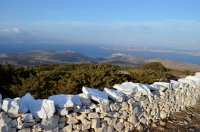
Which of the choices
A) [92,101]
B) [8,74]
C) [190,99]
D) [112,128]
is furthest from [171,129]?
[8,74]

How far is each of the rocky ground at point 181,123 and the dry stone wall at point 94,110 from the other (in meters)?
0.21

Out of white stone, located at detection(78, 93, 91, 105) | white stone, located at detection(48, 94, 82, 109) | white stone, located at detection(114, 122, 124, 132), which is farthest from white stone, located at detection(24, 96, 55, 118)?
white stone, located at detection(114, 122, 124, 132)

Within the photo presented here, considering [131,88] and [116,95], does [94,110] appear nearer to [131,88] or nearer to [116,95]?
[116,95]

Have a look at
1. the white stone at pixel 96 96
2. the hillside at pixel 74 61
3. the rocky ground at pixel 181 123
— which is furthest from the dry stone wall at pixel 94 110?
the hillside at pixel 74 61

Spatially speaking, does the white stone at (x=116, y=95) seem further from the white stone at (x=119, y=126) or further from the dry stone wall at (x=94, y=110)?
the white stone at (x=119, y=126)

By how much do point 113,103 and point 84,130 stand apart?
1.02 metres

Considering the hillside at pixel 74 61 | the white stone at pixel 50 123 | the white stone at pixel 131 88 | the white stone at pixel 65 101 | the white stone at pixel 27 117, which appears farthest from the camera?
the hillside at pixel 74 61

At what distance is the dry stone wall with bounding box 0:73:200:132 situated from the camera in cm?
546

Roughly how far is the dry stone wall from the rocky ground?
0.21 meters

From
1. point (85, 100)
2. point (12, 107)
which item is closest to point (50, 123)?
point (12, 107)

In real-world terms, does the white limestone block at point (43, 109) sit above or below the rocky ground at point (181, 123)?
above

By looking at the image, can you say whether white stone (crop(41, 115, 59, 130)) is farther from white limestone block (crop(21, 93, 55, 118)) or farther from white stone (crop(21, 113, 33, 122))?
white stone (crop(21, 113, 33, 122))

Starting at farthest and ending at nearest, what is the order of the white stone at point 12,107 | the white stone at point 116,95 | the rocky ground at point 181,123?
1. the rocky ground at point 181,123
2. the white stone at point 116,95
3. the white stone at point 12,107

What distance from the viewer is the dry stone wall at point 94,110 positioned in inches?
215
